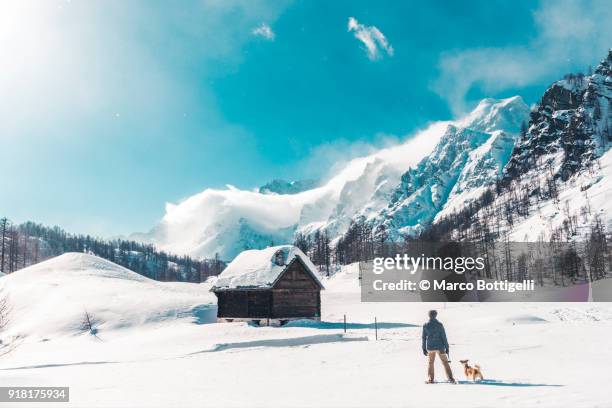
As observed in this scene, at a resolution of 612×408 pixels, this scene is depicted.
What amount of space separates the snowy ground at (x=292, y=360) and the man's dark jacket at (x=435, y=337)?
1.04 metres

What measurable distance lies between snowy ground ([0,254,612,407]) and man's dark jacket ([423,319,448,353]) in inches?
40.8

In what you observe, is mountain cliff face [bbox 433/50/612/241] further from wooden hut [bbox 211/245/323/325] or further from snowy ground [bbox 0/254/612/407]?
snowy ground [bbox 0/254/612/407]

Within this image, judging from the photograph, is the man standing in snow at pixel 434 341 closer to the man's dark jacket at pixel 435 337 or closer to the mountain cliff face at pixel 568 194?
the man's dark jacket at pixel 435 337

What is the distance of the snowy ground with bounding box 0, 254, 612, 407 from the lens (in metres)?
11.1

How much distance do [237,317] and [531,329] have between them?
2116cm

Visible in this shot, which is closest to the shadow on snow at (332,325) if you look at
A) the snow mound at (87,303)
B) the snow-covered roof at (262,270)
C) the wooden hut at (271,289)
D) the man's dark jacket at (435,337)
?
the wooden hut at (271,289)

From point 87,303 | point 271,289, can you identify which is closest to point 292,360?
point 271,289

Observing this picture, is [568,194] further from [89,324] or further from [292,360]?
[292,360]

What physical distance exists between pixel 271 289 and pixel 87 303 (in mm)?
22546

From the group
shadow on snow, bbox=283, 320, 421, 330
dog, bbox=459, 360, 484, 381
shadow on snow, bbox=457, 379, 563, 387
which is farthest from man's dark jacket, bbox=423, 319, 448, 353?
shadow on snow, bbox=283, 320, 421, 330

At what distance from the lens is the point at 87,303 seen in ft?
156

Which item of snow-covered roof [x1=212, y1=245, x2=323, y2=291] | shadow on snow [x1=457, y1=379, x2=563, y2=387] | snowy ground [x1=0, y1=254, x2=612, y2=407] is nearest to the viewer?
snowy ground [x1=0, y1=254, x2=612, y2=407]

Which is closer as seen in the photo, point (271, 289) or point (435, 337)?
point (435, 337)

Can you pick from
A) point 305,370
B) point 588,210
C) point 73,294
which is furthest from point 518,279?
point 305,370
